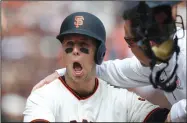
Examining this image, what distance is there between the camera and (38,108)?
1.41m

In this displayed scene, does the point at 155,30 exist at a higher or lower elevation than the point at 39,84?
higher

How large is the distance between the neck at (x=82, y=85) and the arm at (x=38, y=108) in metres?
→ 0.10

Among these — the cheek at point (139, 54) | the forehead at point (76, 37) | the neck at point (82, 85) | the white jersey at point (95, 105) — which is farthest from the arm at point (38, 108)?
the cheek at point (139, 54)

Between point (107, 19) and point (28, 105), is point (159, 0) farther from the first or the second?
point (28, 105)

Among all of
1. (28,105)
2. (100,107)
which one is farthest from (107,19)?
(28,105)

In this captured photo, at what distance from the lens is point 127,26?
1.45 meters

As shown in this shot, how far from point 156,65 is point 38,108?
45 centimetres

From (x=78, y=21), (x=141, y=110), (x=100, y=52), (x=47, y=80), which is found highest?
(x=78, y=21)

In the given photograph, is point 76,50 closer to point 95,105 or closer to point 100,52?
point 100,52

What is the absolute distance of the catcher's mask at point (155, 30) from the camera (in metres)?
1.36

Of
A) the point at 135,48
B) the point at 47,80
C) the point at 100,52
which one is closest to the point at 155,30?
the point at 135,48

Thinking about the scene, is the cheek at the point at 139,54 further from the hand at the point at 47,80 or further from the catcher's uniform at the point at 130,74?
the hand at the point at 47,80

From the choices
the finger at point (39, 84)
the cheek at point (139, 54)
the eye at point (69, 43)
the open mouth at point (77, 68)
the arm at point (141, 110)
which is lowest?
the arm at point (141, 110)

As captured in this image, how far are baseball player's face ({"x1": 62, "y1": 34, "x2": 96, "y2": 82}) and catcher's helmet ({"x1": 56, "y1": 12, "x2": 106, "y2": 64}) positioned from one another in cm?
2
